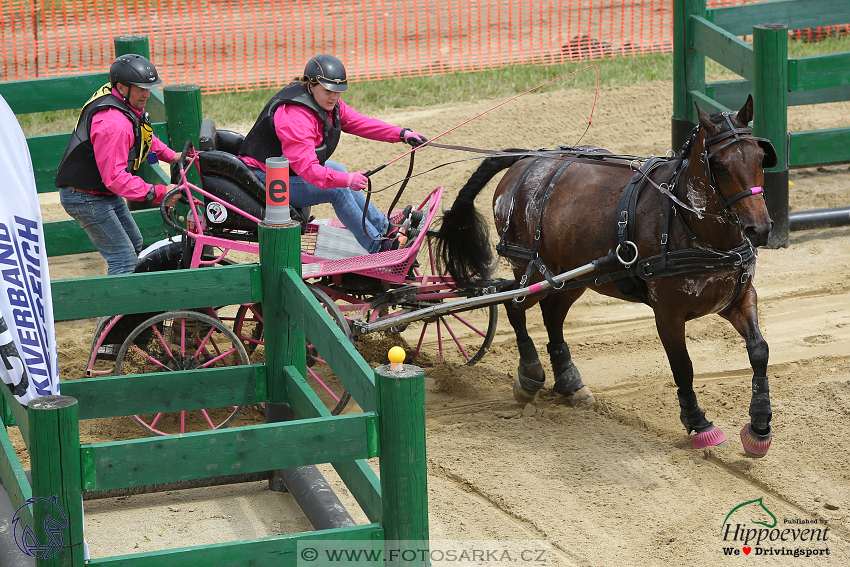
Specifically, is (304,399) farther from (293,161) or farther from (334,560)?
(293,161)

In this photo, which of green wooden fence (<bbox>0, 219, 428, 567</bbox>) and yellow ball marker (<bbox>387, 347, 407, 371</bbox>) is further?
yellow ball marker (<bbox>387, 347, 407, 371</bbox>)

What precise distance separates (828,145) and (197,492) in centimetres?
669

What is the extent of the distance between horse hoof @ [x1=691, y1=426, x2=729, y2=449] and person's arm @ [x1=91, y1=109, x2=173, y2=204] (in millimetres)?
3329

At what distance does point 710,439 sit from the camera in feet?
16.8

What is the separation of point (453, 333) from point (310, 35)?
32.4ft

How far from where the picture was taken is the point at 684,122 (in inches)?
364

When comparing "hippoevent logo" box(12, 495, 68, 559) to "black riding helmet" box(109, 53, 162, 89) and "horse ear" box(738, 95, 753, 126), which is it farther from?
"horse ear" box(738, 95, 753, 126)

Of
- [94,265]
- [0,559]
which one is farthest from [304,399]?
[94,265]

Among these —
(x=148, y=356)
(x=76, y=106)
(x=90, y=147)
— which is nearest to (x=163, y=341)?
(x=148, y=356)

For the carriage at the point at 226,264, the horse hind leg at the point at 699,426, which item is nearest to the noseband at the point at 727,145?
the horse hind leg at the point at 699,426

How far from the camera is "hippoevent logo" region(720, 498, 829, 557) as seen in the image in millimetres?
4250

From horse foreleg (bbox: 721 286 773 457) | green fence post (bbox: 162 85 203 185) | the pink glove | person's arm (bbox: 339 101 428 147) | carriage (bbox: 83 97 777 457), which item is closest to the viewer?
carriage (bbox: 83 97 777 457)

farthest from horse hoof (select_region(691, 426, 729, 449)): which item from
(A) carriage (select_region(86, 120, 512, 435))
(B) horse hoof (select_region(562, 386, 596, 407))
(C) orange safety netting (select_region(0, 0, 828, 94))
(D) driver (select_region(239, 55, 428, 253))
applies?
(C) orange safety netting (select_region(0, 0, 828, 94))

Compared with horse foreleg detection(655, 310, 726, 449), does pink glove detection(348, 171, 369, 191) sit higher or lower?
higher
